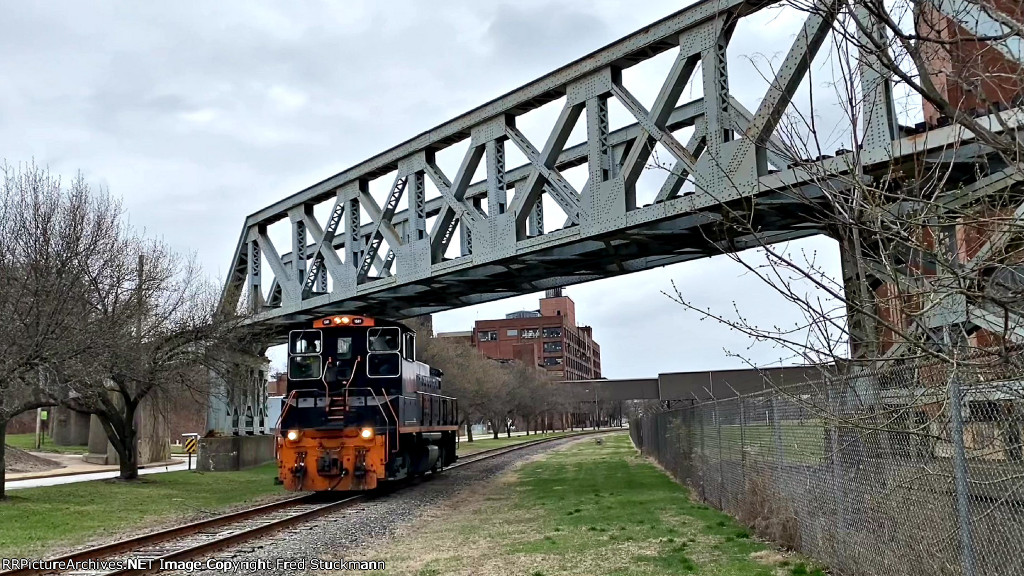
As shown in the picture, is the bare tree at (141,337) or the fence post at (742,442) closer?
the fence post at (742,442)

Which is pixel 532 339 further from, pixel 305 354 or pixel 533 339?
pixel 305 354

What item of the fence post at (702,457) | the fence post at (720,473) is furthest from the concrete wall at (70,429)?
the fence post at (720,473)

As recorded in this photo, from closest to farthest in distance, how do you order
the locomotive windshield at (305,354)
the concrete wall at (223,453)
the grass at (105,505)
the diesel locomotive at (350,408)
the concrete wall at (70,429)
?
1. the grass at (105,505)
2. the diesel locomotive at (350,408)
3. the locomotive windshield at (305,354)
4. the concrete wall at (223,453)
5. the concrete wall at (70,429)

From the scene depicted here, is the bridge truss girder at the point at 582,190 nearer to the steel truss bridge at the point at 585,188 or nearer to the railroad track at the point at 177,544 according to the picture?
the steel truss bridge at the point at 585,188

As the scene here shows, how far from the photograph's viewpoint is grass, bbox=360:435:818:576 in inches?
383

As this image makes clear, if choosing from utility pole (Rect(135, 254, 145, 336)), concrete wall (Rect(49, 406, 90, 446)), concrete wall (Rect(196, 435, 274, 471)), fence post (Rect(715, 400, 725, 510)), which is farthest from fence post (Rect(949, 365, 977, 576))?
concrete wall (Rect(49, 406, 90, 446))

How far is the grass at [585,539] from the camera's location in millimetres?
9734

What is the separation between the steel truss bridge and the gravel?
201 inches

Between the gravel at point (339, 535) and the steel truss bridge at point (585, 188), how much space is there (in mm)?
5111

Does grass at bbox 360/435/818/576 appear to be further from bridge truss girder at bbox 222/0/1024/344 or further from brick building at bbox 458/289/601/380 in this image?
brick building at bbox 458/289/601/380

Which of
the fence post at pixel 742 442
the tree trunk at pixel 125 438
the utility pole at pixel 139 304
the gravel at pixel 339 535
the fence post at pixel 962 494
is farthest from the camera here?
the tree trunk at pixel 125 438

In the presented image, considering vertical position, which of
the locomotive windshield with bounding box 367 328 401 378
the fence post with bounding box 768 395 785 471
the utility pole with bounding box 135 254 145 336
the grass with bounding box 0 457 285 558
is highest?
the utility pole with bounding box 135 254 145 336

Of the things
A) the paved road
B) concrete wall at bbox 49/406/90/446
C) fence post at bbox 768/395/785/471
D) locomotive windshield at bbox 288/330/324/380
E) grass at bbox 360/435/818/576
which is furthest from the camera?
concrete wall at bbox 49/406/90/446

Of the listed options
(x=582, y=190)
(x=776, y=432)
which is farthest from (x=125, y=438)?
(x=776, y=432)
